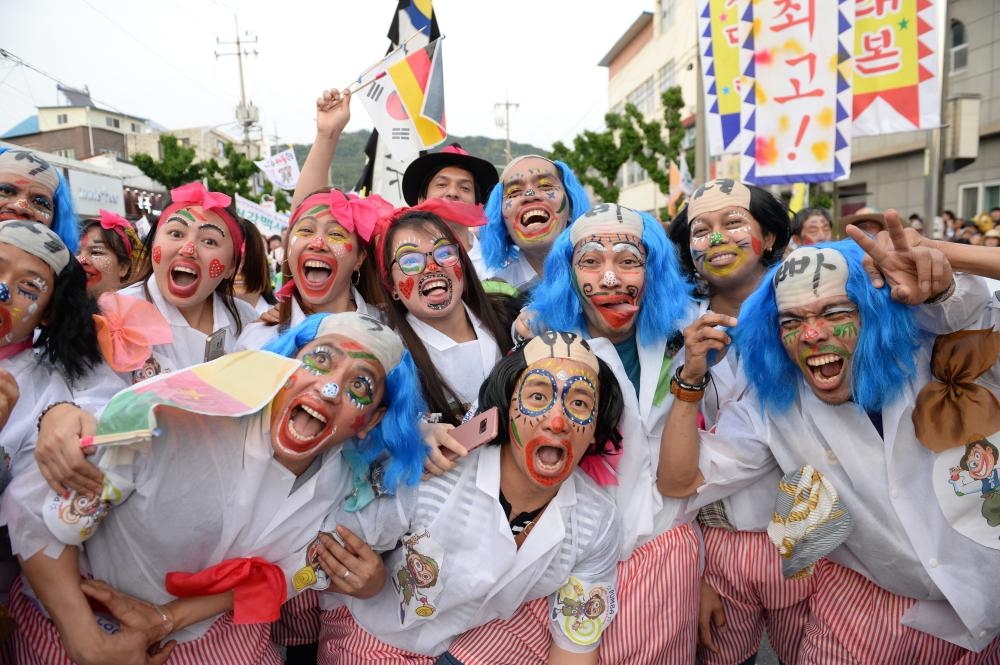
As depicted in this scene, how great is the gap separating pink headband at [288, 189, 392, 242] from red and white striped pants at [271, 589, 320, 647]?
1.50m

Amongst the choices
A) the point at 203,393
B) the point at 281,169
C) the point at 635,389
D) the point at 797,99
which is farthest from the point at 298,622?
the point at 281,169

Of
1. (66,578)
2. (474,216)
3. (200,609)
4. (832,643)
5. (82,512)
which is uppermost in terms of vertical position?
(474,216)

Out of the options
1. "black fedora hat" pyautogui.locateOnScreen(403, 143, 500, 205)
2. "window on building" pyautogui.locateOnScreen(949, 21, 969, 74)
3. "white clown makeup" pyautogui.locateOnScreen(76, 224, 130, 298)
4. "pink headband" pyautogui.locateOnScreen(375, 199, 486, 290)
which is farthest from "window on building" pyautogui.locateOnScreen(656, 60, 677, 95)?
"white clown makeup" pyautogui.locateOnScreen(76, 224, 130, 298)

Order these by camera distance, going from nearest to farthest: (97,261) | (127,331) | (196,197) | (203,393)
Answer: (203,393)
(127,331)
(196,197)
(97,261)

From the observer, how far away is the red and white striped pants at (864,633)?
2160 millimetres

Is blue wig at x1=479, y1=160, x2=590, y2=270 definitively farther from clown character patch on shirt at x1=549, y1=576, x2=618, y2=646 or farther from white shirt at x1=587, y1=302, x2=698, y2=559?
clown character patch on shirt at x1=549, y1=576, x2=618, y2=646

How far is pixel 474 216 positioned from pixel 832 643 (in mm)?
2375

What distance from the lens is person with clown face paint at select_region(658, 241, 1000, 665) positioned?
2.06 m

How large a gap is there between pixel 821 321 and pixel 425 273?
150 centimetres

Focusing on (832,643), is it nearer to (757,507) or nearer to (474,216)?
(757,507)

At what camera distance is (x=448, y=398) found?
8.80 ft

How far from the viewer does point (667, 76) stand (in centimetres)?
3170

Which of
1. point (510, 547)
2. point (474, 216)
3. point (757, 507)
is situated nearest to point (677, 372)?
point (757, 507)

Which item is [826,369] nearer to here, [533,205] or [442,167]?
[533,205]
